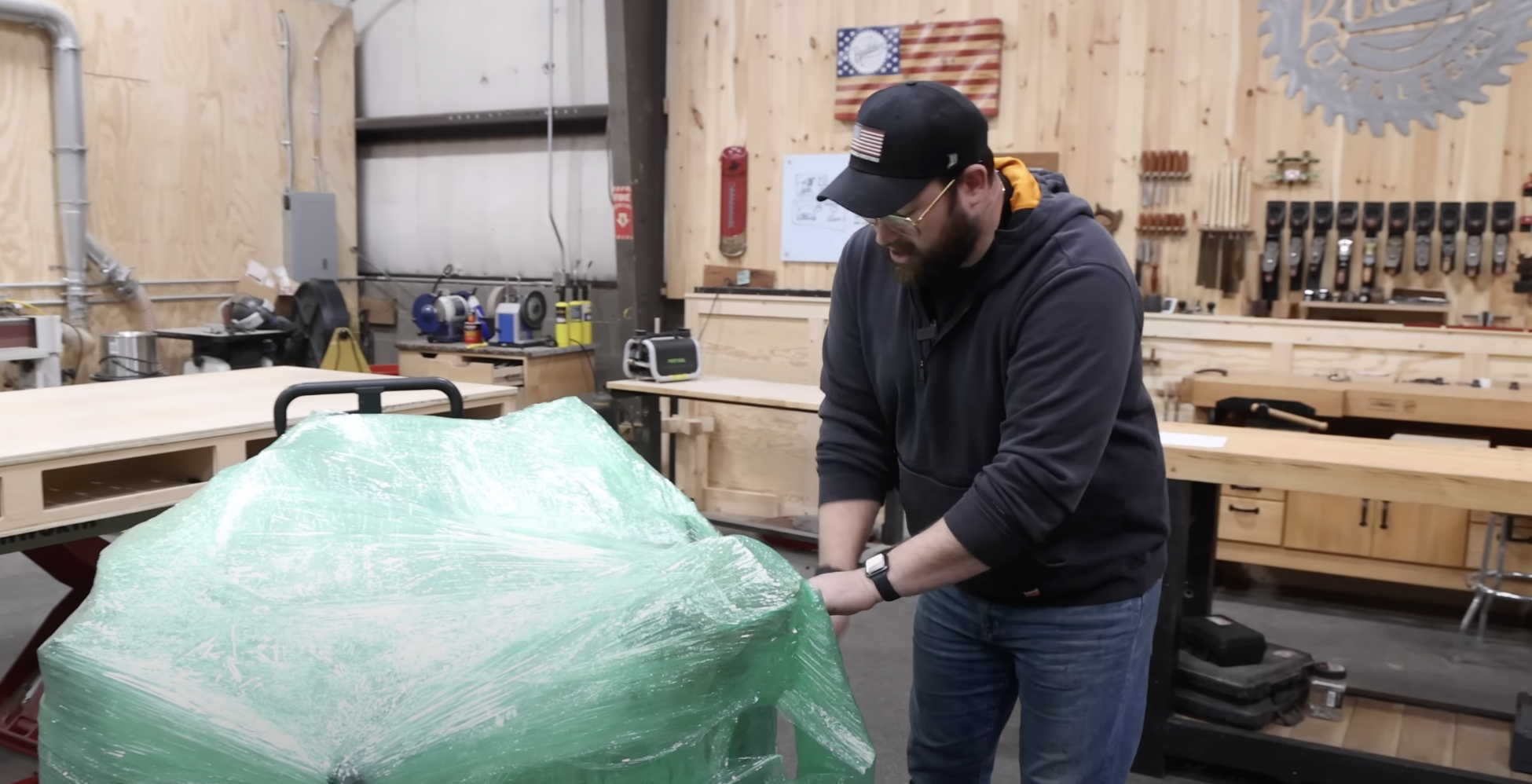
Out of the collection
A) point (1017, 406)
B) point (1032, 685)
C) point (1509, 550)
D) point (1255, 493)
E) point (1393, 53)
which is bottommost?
point (1509, 550)

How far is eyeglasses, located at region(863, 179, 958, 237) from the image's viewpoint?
1.28 m

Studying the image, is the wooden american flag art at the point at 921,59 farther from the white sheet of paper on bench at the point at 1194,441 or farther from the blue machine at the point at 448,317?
the white sheet of paper on bench at the point at 1194,441

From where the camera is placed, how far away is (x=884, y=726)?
289cm

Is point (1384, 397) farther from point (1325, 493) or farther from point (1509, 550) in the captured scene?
point (1325, 493)

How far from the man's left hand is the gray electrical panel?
225 inches

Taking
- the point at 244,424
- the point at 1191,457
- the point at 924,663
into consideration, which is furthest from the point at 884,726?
the point at 244,424

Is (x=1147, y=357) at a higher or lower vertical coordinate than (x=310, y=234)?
lower

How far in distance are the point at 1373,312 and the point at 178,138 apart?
5.65 m

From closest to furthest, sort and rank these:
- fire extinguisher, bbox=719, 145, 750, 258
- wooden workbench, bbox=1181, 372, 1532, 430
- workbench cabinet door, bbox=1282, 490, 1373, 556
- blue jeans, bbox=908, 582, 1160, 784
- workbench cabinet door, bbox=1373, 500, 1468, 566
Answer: blue jeans, bbox=908, 582, 1160, 784
wooden workbench, bbox=1181, 372, 1532, 430
workbench cabinet door, bbox=1373, 500, 1468, 566
workbench cabinet door, bbox=1282, 490, 1373, 556
fire extinguisher, bbox=719, 145, 750, 258

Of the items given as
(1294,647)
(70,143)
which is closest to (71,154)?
(70,143)

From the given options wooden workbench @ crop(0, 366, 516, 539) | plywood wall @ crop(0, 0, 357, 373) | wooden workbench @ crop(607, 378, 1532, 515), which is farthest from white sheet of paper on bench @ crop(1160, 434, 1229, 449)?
plywood wall @ crop(0, 0, 357, 373)

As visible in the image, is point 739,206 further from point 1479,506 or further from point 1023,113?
point 1479,506

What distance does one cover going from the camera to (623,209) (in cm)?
536

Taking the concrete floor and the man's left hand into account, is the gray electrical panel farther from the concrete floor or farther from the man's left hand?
the man's left hand
